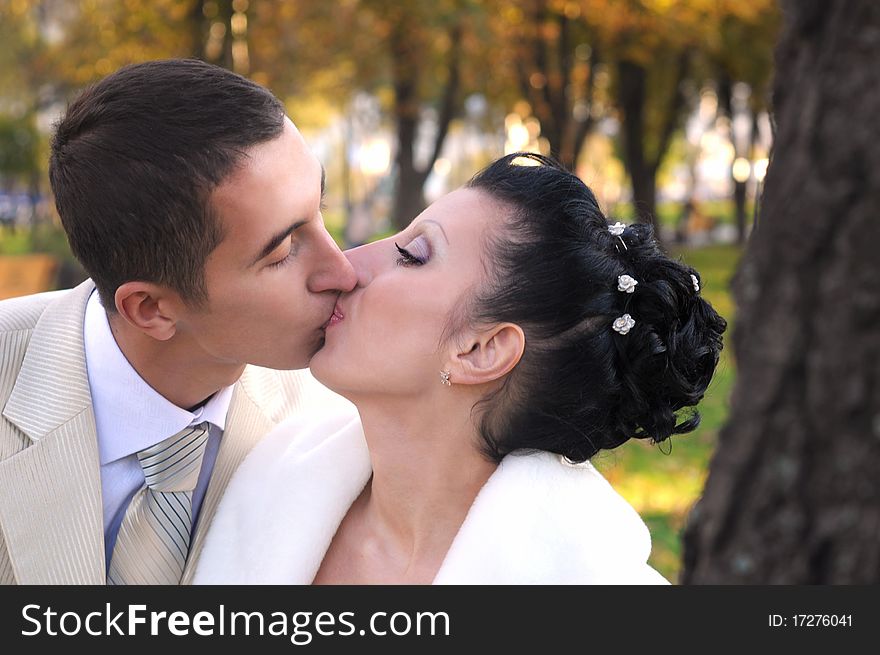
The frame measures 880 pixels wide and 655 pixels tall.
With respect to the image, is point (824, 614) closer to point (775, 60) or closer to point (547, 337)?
point (547, 337)

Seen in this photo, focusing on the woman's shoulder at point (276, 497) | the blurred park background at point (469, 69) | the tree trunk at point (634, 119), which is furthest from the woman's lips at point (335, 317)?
the tree trunk at point (634, 119)

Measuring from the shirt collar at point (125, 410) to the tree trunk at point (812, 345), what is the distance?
1.55m

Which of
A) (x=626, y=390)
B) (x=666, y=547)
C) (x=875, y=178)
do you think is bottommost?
(x=666, y=547)

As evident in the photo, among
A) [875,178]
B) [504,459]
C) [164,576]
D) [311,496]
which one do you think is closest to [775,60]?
[875,178]

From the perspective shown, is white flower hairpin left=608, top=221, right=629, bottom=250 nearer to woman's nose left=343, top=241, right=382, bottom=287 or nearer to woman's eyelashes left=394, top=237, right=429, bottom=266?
woman's eyelashes left=394, top=237, right=429, bottom=266

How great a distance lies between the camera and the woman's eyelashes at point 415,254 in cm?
279

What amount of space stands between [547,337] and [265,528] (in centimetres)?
94

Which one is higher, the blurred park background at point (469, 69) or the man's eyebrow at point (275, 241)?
the man's eyebrow at point (275, 241)

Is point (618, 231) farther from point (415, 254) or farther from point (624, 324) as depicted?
point (415, 254)

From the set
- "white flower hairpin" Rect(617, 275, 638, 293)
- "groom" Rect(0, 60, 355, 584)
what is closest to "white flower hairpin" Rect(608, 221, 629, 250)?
"white flower hairpin" Rect(617, 275, 638, 293)

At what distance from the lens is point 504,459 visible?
9.05ft

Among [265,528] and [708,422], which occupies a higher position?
[265,528]

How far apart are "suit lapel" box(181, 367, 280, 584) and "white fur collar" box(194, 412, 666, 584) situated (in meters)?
0.07

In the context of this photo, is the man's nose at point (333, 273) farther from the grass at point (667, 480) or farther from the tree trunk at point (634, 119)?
the tree trunk at point (634, 119)
